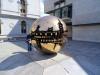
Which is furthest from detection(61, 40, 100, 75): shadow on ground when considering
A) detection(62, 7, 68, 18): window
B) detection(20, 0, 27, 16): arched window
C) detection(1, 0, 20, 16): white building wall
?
detection(20, 0, 27, 16): arched window

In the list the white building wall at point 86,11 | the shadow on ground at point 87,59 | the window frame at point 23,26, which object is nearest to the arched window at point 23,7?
the window frame at point 23,26

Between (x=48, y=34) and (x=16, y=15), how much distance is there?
25731mm

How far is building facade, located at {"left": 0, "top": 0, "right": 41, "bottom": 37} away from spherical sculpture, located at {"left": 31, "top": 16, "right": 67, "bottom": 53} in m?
23.6

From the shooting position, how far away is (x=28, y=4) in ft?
108

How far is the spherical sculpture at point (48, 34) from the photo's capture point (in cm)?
636

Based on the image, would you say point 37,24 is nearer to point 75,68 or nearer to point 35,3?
point 75,68

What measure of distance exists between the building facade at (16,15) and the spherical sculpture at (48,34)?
23.6 meters

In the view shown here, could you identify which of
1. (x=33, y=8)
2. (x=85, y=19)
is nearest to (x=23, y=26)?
(x=33, y=8)

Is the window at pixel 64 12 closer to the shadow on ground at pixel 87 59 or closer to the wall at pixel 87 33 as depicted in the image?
the wall at pixel 87 33

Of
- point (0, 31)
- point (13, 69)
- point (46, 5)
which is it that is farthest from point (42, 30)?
point (46, 5)

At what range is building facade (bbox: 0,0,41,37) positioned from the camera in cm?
2920

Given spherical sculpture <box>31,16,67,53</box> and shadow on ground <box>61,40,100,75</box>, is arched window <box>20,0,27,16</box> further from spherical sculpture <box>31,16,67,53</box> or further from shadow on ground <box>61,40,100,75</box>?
spherical sculpture <box>31,16,67,53</box>

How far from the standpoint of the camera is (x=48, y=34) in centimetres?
635

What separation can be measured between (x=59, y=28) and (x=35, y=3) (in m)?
28.9
